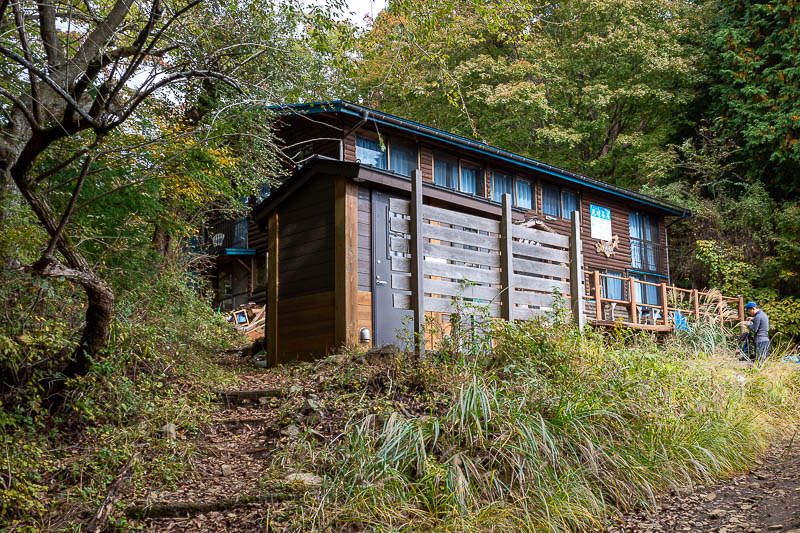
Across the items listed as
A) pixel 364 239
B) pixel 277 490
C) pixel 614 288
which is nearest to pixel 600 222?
pixel 614 288

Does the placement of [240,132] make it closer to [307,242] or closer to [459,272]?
[307,242]

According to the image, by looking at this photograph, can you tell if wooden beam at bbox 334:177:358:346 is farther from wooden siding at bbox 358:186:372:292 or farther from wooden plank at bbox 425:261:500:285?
wooden plank at bbox 425:261:500:285

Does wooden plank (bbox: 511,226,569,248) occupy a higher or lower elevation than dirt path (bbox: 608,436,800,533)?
higher

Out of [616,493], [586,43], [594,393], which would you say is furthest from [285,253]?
[586,43]

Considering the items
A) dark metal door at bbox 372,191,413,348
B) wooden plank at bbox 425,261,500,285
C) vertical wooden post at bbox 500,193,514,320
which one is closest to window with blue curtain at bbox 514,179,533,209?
dark metal door at bbox 372,191,413,348

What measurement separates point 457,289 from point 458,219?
0.88m

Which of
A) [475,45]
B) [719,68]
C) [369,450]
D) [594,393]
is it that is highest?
[475,45]

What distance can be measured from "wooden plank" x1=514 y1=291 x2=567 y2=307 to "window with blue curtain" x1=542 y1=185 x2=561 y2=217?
41.1 feet

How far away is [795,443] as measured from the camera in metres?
7.50

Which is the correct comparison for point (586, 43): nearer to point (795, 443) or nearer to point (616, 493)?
point (795, 443)

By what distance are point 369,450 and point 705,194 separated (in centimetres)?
2449

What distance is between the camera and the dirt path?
15.7 ft

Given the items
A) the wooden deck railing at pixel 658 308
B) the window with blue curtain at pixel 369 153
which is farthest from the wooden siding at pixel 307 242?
the wooden deck railing at pixel 658 308

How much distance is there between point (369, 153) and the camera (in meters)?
16.0
